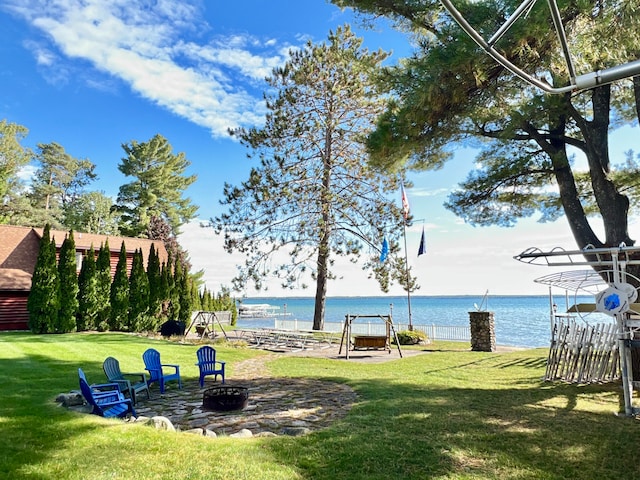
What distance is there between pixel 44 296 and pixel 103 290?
7.70ft

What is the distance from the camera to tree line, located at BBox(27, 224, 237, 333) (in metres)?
15.8

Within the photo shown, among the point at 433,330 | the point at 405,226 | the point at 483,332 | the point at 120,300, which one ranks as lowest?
the point at 433,330

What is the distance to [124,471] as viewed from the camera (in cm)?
347

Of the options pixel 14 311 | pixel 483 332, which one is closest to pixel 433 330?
pixel 483 332

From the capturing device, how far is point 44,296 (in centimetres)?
1562

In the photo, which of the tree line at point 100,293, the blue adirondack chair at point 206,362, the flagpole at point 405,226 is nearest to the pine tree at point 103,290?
the tree line at point 100,293

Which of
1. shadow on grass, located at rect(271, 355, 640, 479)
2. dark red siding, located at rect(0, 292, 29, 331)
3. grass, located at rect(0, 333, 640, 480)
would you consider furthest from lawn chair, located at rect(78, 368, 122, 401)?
dark red siding, located at rect(0, 292, 29, 331)

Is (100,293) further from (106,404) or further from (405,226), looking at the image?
(106,404)

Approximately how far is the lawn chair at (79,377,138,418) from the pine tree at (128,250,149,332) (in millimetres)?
14124

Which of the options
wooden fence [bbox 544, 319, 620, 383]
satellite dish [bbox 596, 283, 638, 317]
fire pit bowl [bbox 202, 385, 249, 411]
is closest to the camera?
satellite dish [bbox 596, 283, 638, 317]

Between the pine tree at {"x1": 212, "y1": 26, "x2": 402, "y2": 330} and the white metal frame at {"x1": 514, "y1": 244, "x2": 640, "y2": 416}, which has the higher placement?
the pine tree at {"x1": 212, "y1": 26, "x2": 402, "y2": 330}

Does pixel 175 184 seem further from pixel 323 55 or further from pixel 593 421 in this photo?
pixel 593 421

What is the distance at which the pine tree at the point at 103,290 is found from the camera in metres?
17.4

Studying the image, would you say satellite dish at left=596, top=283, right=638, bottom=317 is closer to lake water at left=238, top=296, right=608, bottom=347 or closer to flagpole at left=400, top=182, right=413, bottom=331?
lake water at left=238, top=296, right=608, bottom=347
